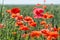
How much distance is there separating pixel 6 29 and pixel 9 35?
3.1 inches

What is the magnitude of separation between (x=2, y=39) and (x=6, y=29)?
11 centimetres

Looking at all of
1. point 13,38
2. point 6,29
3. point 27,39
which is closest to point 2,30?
point 6,29

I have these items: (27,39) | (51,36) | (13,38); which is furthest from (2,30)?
(51,36)

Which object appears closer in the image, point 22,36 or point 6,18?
point 22,36

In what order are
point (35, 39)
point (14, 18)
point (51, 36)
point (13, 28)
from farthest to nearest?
point (14, 18) → point (13, 28) → point (35, 39) → point (51, 36)

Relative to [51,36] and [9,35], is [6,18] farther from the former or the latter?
[51,36]

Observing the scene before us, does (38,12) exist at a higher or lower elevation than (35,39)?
higher

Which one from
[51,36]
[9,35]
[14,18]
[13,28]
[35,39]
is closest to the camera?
[51,36]

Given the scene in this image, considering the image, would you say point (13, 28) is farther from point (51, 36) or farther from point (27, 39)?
point (51, 36)

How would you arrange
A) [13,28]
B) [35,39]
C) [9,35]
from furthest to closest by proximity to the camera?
[13,28]
[9,35]
[35,39]

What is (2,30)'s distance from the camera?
5.73 feet

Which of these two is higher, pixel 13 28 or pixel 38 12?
pixel 38 12

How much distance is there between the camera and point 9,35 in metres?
1.67

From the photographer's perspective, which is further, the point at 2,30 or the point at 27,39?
the point at 2,30
